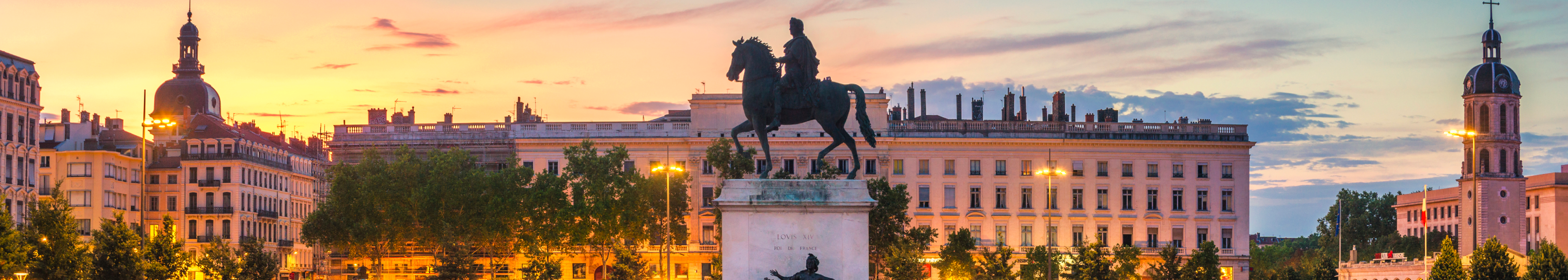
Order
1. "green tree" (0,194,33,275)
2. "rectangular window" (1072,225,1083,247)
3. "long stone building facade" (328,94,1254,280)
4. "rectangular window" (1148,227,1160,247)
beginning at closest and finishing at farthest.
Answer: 1. "green tree" (0,194,33,275)
2. "long stone building facade" (328,94,1254,280)
3. "rectangular window" (1072,225,1083,247)
4. "rectangular window" (1148,227,1160,247)

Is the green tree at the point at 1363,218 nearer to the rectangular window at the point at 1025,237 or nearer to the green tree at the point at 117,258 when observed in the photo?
the rectangular window at the point at 1025,237

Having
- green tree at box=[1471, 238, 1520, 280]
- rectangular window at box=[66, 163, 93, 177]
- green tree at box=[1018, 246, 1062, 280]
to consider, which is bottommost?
green tree at box=[1018, 246, 1062, 280]

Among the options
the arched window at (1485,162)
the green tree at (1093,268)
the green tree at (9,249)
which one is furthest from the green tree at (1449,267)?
the arched window at (1485,162)

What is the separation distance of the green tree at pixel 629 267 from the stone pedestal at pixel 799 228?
33.7 meters

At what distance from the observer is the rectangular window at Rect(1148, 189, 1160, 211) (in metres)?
97.2

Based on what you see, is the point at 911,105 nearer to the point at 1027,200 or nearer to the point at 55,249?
the point at 1027,200

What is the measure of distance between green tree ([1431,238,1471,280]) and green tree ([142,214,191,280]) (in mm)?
34988

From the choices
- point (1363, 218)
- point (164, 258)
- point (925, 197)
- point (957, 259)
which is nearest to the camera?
point (164, 258)

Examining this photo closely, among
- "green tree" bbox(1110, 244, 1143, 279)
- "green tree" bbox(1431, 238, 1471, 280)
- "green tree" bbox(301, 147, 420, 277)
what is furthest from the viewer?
"green tree" bbox(301, 147, 420, 277)

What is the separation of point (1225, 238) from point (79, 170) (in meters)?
59.1

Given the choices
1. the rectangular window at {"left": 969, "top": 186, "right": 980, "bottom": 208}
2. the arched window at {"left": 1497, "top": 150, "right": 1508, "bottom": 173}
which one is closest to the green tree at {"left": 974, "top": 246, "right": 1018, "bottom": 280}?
the rectangular window at {"left": 969, "top": 186, "right": 980, "bottom": 208}

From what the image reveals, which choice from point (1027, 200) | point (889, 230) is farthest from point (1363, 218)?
point (889, 230)

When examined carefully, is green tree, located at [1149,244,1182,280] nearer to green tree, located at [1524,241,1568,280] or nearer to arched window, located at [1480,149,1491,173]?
green tree, located at [1524,241,1568,280]

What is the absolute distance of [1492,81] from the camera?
344 ft
